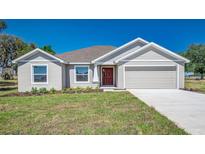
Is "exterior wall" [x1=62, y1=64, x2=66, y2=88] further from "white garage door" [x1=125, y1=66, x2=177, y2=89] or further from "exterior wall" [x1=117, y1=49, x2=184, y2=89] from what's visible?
"white garage door" [x1=125, y1=66, x2=177, y2=89]

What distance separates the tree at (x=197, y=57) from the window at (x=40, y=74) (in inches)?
1586

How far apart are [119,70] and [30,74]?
7930mm

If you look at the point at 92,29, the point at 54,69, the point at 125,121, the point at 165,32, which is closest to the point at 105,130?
the point at 125,121

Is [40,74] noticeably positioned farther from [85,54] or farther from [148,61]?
[148,61]

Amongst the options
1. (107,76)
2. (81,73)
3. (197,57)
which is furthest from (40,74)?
(197,57)

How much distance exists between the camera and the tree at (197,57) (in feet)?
150

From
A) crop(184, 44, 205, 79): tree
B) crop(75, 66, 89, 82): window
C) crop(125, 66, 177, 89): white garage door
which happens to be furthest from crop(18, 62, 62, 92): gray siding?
crop(184, 44, 205, 79): tree

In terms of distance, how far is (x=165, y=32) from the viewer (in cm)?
2050

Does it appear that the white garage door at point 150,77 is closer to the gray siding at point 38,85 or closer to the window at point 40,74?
the gray siding at point 38,85

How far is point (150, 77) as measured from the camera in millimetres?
17219

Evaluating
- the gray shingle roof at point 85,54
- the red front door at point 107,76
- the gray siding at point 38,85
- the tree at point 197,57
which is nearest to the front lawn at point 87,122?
the gray siding at point 38,85

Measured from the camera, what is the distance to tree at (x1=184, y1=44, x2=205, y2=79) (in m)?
45.6
